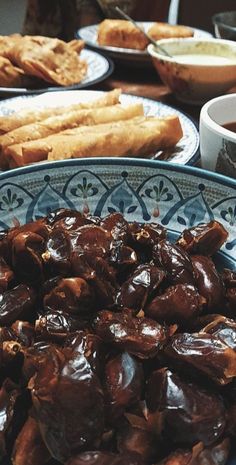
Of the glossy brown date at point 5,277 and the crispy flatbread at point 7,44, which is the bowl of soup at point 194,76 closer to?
the crispy flatbread at point 7,44

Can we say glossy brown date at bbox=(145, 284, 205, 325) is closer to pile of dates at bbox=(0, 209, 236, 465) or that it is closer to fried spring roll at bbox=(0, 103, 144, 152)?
pile of dates at bbox=(0, 209, 236, 465)

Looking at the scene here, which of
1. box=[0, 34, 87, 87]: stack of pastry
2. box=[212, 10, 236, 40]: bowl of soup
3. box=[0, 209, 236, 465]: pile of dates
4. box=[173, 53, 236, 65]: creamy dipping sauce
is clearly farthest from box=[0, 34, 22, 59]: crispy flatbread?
box=[0, 209, 236, 465]: pile of dates

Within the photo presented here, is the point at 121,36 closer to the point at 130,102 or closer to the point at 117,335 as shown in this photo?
the point at 130,102

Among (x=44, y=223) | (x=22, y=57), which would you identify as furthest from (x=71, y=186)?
(x=22, y=57)

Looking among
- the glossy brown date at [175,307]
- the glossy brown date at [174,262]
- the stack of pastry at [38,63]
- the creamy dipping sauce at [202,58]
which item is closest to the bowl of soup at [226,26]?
the creamy dipping sauce at [202,58]

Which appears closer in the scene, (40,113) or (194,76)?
(40,113)

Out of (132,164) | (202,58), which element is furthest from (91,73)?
(132,164)
